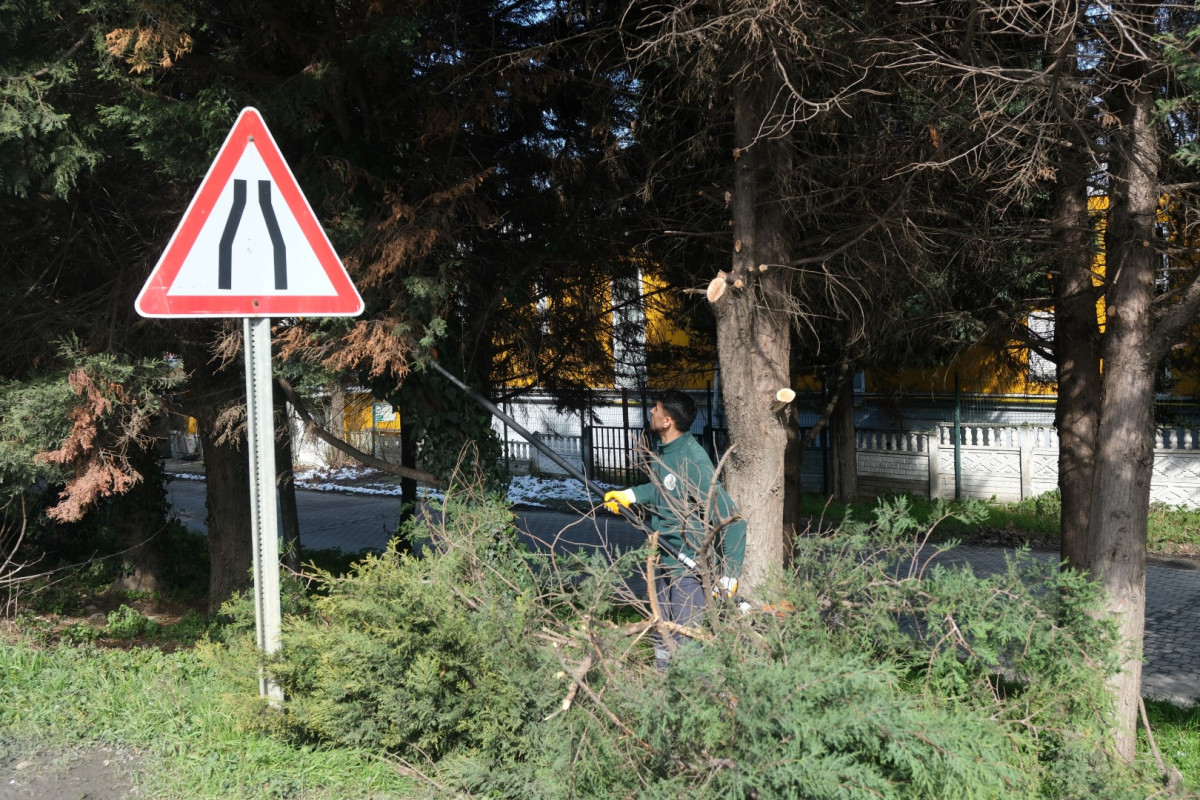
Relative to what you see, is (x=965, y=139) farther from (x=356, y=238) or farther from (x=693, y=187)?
(x=356, y=238)

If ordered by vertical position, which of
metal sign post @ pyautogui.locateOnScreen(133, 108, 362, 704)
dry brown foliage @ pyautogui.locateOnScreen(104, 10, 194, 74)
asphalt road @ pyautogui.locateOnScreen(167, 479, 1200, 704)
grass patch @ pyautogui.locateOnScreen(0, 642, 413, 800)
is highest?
dry brown foliage @ pyautogui.locateOnScreen(104, 10, 194, 74)

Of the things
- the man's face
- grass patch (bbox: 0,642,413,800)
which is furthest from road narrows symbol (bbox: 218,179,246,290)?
the man's face

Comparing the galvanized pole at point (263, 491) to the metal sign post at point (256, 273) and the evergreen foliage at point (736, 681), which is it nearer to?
the metal sign post at point (256, 273)

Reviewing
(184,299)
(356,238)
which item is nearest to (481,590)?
(184,299)

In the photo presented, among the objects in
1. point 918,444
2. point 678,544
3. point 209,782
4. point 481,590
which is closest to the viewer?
point 209,782

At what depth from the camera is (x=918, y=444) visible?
15.0 meters

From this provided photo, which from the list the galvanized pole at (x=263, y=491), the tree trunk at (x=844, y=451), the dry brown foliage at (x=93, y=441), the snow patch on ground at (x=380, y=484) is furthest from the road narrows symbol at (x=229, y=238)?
the tree trunk at (x=844, y=451)

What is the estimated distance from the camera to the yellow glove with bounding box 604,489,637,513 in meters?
4.05

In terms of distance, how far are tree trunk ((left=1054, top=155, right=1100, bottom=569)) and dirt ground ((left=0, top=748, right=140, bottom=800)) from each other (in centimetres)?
584

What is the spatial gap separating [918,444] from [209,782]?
44.6 ft

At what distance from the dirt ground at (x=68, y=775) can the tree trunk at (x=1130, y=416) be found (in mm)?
4044

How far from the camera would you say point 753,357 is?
4.83 meters

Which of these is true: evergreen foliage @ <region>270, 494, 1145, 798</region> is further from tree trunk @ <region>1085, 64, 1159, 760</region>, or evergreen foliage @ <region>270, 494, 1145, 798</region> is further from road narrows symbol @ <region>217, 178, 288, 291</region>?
road narrows symbol @ <region>217, 178, 288, 291</region>

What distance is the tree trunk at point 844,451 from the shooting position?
15.0 m
